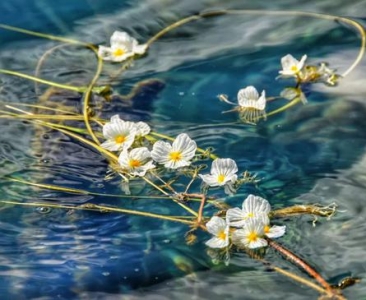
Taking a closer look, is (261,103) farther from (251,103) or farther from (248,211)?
(248,211)

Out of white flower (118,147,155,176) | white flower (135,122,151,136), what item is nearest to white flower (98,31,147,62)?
white flower (135,122,151,136)

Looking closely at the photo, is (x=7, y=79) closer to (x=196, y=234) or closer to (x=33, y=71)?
(x=33, y=71)

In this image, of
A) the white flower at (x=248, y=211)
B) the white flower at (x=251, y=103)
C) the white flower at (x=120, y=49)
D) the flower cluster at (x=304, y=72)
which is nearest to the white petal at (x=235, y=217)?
the white flower at (x=248, y=211)

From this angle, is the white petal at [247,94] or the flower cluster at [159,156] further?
the white petal at [247,94]

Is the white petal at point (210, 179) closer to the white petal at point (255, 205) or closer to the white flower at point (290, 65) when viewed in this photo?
the white petal at point (255, 205)

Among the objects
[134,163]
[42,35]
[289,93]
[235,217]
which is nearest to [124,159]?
[134,163]

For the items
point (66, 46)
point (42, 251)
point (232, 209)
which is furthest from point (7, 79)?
point (232, 209)
